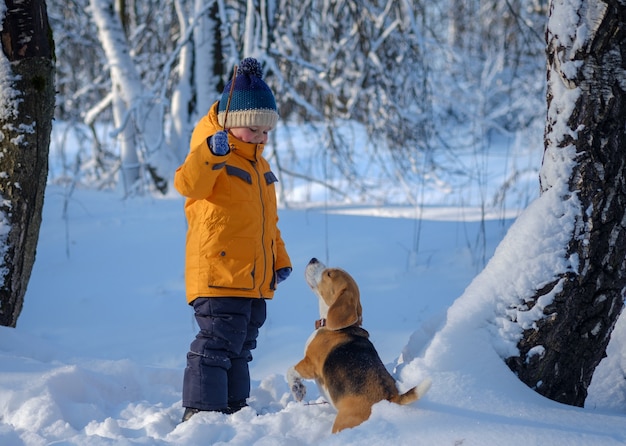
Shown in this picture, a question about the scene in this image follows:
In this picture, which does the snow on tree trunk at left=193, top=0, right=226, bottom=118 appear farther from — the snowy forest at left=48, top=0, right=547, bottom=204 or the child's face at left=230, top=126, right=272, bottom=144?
the child's face at left=230, top=126, right=272, bottom=144

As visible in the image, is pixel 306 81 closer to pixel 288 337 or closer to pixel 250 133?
pixel 288 337

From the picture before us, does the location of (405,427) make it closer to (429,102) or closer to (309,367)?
(309,367)

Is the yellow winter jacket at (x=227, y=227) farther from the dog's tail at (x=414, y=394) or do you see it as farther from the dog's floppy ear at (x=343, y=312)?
the dog's tail at (x=414, y=394)

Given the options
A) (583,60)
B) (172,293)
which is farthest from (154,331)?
(583,60)

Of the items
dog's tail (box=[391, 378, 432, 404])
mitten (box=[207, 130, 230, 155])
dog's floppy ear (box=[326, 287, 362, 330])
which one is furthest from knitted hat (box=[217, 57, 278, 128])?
dog's tail (box=[391, 378, 432, 404])

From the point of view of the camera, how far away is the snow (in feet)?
7.31

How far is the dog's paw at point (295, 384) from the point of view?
2.69m

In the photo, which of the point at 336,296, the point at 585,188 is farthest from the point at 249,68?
the point at 585,188

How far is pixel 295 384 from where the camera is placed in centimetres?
271

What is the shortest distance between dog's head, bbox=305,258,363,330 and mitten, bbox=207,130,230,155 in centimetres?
69

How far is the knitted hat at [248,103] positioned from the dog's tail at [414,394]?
4.17ft

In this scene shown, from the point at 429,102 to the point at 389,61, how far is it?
0.71m

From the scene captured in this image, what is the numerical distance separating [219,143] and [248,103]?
0.32 meters

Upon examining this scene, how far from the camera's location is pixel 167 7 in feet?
32.6
